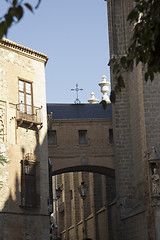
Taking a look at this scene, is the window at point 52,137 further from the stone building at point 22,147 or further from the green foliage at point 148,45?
the green foliage at point 148,45

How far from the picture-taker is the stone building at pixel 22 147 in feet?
95.9

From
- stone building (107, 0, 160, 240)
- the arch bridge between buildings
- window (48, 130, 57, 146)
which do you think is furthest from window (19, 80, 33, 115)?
the arch bridge between buildings

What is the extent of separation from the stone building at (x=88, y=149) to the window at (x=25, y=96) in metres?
3.24

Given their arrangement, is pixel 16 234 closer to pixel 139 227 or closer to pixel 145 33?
pixel 139 227

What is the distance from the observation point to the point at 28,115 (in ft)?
Result: 103

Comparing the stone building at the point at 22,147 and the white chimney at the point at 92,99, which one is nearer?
the stone building at the point at 22,147

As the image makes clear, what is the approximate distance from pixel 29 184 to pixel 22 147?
201 centimetres

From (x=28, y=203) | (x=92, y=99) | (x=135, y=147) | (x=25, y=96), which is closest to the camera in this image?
(x=28, y=203)

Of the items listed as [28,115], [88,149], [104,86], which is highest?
[104,86]

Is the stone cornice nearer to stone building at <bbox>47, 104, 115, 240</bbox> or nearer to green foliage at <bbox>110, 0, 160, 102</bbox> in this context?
stone building at <bbox>47, 104, 115, 240</bbox>

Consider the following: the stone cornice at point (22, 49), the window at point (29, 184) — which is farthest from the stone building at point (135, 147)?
the window at point (29, 184)

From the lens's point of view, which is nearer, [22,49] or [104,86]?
[22,49]

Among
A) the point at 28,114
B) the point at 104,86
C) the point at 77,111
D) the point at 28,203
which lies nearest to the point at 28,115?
the point at 28,114

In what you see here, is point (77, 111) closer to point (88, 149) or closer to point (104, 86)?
point (88, 149)
